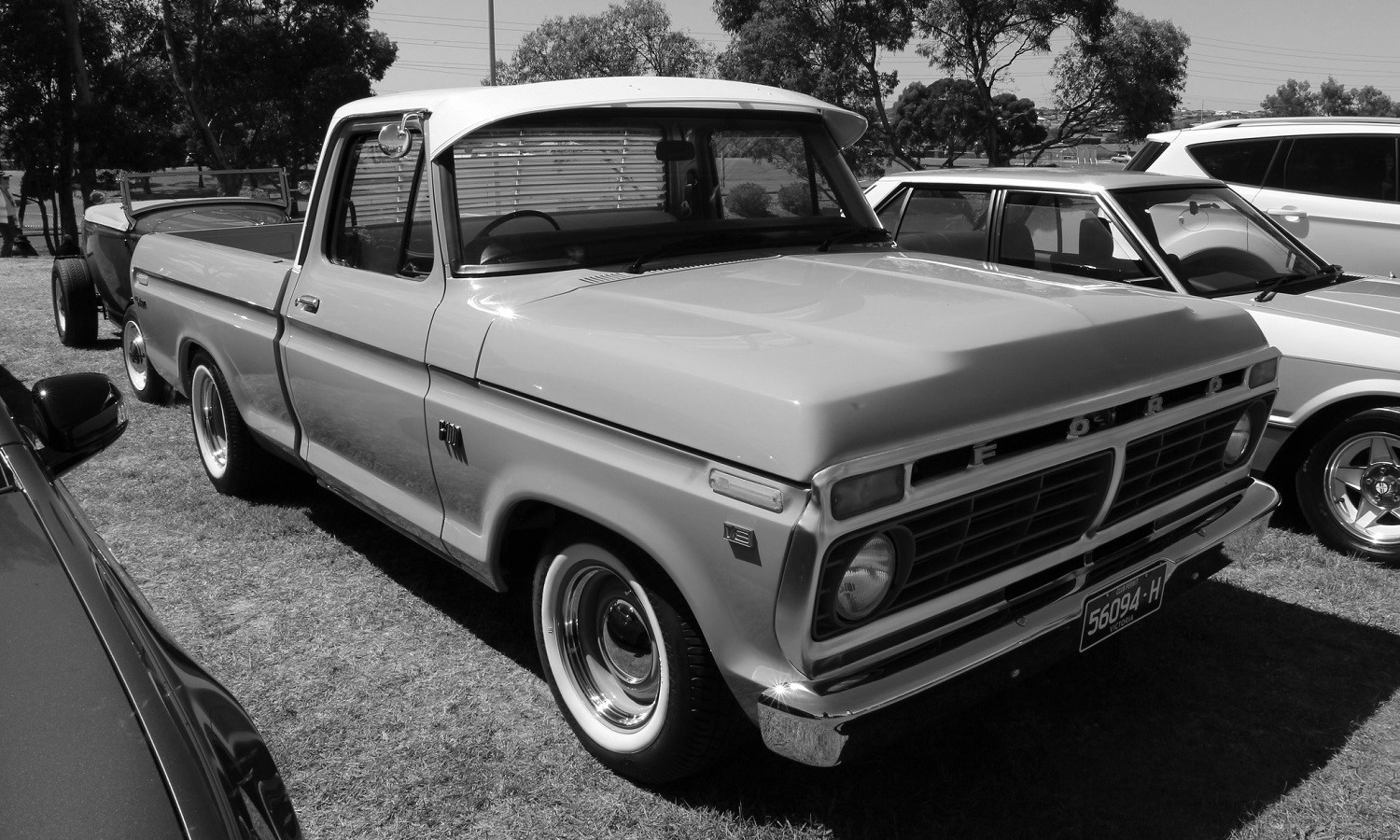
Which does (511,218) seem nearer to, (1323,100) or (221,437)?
(221,437)

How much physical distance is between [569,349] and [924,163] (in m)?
27.7

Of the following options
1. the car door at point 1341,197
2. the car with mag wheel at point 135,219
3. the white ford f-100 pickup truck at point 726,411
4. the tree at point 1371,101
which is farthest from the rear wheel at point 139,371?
the tree at point 1371,101

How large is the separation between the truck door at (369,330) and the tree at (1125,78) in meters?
23.5

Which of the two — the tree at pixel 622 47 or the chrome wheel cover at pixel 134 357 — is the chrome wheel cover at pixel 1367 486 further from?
the tree at pixel 622 47

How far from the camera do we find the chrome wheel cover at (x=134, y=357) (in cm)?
746

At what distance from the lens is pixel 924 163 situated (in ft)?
94.9

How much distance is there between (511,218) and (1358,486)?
371cm

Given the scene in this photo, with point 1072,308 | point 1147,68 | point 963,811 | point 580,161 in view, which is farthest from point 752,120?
point 1147,68

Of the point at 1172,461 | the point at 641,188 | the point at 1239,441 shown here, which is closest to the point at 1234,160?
the point at 1239,441

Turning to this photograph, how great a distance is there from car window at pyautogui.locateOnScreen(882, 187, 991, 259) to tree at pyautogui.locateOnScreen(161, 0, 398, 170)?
85.0 ft

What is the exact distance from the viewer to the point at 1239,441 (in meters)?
3.46

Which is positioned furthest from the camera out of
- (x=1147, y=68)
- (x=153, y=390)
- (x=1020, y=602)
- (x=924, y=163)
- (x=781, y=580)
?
(x=924, y=163)

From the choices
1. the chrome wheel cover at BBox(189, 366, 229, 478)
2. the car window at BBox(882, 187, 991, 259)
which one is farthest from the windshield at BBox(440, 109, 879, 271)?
the chrome wheel cover at BBox(189, 366, 229, 478)

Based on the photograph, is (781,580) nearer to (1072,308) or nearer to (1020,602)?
(1020,602)
